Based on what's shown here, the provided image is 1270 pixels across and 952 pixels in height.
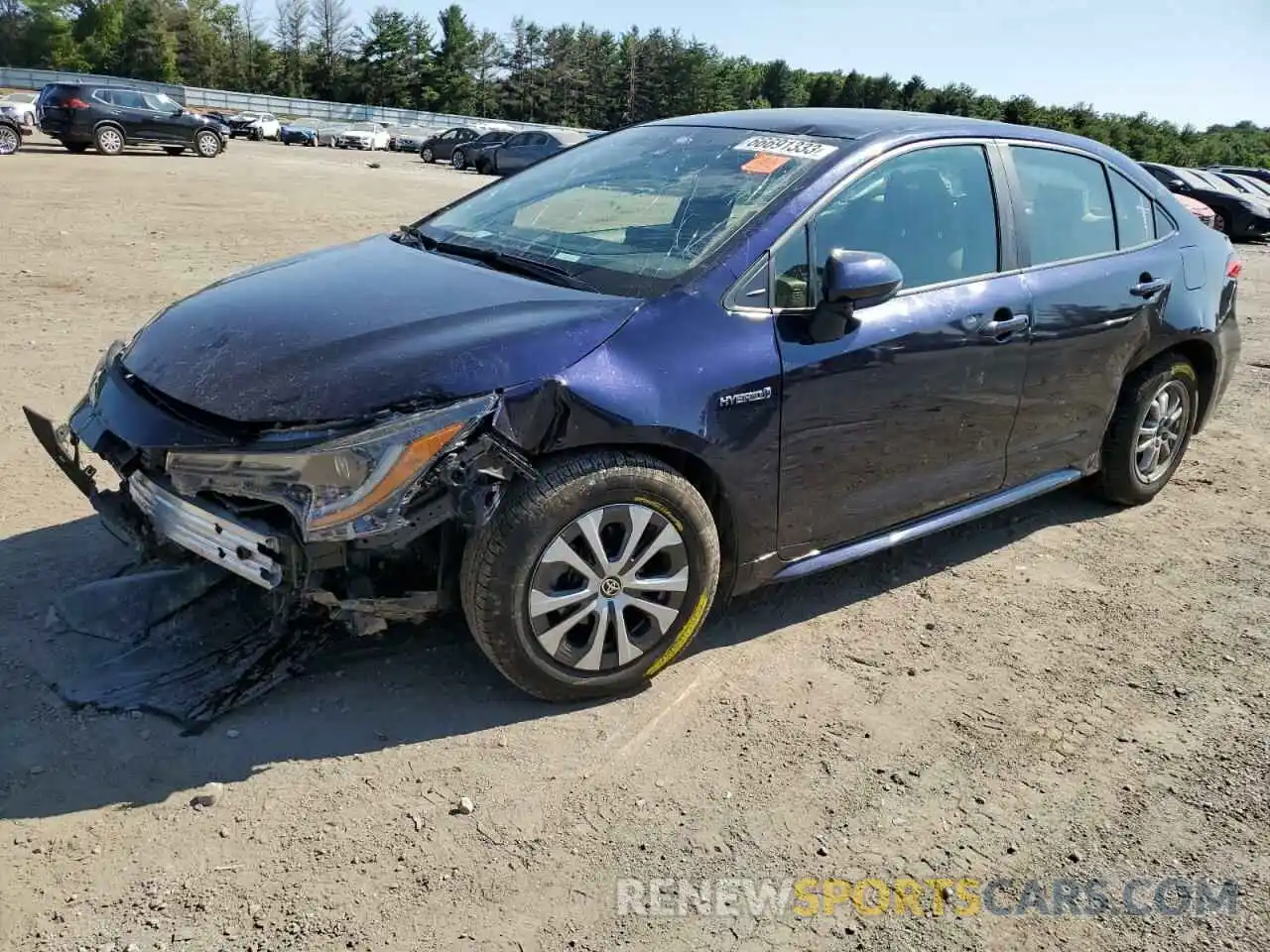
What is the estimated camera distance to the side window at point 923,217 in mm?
3506

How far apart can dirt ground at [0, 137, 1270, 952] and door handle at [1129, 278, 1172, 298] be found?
1196mm

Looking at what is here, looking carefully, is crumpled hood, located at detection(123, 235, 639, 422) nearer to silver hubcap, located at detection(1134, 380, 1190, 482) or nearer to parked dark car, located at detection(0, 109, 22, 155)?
silver hubcap, located at detection(1134, 380, 1190, 482)

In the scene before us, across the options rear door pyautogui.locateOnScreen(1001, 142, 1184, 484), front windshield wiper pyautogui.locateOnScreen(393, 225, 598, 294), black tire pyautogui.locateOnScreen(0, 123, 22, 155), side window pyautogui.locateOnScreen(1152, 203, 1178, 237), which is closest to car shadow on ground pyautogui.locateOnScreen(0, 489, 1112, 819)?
rear door pyautogui.locateOnScreen(1001, 142, 1184, 484)

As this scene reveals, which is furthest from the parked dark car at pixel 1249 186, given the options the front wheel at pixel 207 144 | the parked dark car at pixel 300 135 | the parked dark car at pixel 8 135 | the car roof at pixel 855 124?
the parked dark car at pixel 300 135

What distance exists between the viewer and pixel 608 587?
121 inches

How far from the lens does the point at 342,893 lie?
2428 millimetres

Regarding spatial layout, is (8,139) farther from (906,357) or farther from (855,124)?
(906,357)

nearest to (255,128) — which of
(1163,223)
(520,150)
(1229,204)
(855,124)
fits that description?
(520,150)

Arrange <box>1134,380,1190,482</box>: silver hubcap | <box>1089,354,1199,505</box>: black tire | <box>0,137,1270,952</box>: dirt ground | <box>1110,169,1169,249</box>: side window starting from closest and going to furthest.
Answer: <box>0,137,1270,952</box>: dirt ground < <box>1110,169,1169,249</box>: side window < <box>1089,354,1199,505</box>: black tire < <box>1134,380,1190,482</box>: silver hubcap

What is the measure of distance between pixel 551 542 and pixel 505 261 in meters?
1.22

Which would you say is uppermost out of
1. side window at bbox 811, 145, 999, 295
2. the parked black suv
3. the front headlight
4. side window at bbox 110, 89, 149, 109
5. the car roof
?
side window at bbox 110, 89, 149, 109

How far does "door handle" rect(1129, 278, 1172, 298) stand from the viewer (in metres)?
4.52

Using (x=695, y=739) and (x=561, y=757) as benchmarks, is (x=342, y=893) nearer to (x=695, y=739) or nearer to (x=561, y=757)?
(x=561, y=757)

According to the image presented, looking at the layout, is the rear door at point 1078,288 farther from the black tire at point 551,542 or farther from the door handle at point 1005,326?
the black tire at point 551,542
